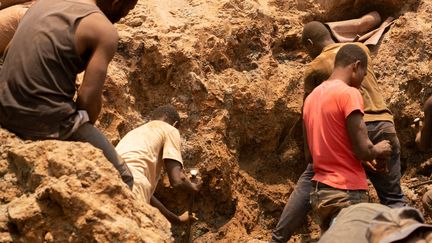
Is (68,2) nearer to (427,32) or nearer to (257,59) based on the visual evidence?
(257,59)

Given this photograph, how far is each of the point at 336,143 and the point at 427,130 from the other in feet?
3.69

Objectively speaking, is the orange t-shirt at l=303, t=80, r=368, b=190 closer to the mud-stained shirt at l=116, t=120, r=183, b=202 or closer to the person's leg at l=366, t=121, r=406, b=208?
the person's leg at l=366, t=121, r=406, b=208

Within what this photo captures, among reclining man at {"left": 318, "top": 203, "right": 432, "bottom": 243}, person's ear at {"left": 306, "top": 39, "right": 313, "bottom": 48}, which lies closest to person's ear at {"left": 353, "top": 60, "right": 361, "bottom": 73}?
person's ear at {"left": 306, "top": 39, "right": 313, "bottom": 48}

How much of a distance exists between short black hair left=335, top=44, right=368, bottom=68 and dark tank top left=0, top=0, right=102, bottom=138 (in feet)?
6.42

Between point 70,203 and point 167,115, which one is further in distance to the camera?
point 167,115

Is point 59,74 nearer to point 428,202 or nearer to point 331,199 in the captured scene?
point 331,199

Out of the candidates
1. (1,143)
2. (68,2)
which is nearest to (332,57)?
(68,2)

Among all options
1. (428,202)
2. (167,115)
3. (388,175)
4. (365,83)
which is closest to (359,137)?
(388,175)

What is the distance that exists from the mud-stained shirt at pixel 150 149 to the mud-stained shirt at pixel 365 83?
44.6 inches

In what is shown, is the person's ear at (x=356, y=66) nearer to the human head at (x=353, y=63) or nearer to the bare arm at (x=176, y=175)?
the human head at (x=353, y=63)

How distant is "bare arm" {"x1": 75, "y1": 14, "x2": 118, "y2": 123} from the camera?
4.63 metres

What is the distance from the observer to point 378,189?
6.38 meters

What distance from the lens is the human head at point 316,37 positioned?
24.0 ft

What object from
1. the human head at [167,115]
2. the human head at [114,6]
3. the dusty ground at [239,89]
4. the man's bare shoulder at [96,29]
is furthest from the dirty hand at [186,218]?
the man's bare shoulder at [96,29]
